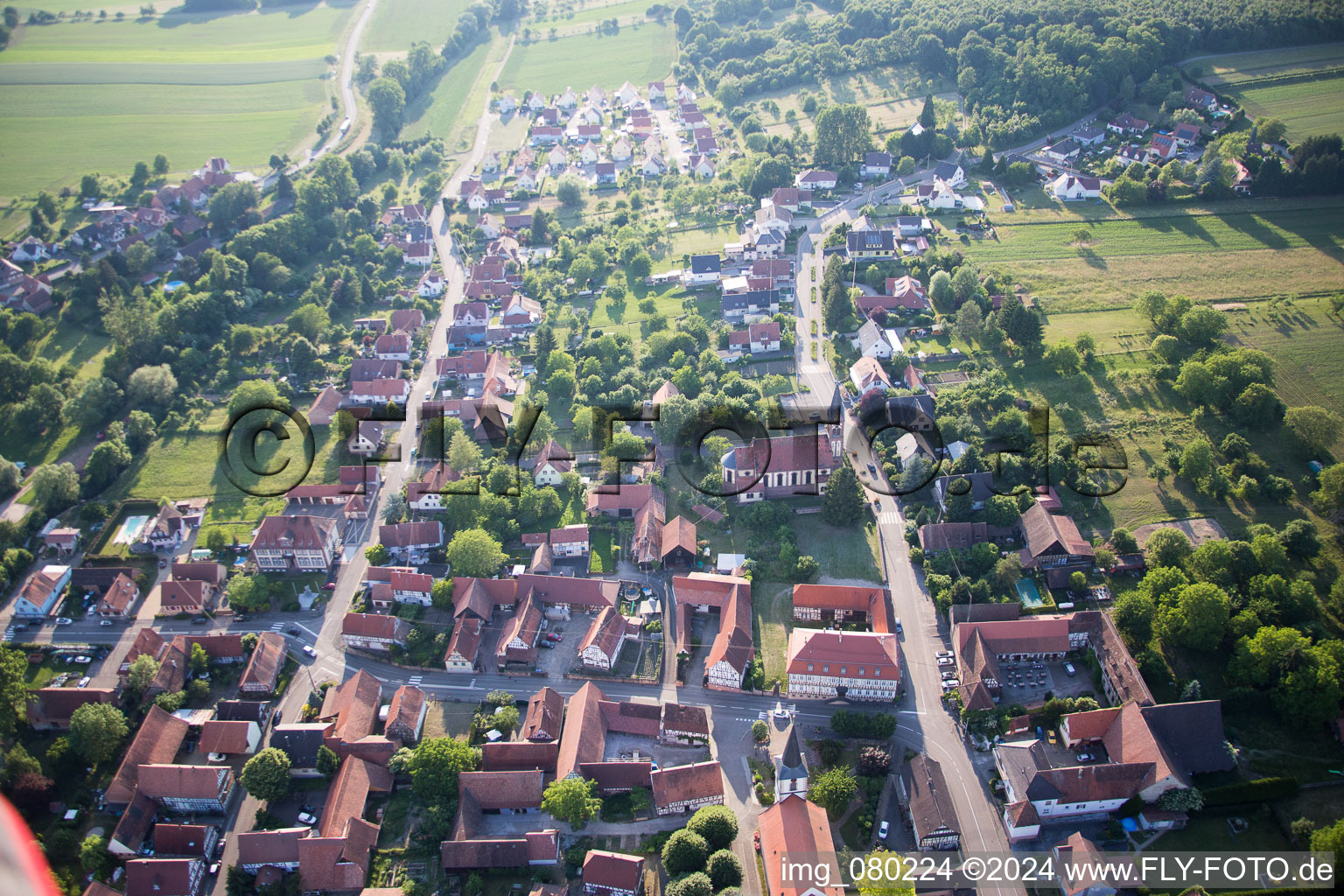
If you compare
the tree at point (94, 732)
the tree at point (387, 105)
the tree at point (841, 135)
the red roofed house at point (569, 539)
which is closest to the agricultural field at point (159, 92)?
the tree at point (387, 105)

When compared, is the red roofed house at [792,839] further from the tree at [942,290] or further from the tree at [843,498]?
the tree at [942,290]

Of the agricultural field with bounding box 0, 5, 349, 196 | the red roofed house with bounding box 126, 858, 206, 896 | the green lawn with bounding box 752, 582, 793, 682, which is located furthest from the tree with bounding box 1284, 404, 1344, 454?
the agricultural field with bounding box 0, 5, 349, 196

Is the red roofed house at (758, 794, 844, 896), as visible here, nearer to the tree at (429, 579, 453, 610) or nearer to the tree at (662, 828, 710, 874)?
the tree at (662, 828, 710, 874)

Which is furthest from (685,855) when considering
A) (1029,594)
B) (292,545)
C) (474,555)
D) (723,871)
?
(292,545)

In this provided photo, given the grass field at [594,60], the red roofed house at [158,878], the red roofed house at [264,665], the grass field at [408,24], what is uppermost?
the grass field at [408,24]

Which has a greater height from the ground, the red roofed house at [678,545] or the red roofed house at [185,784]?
the red roofed house at [678,545]

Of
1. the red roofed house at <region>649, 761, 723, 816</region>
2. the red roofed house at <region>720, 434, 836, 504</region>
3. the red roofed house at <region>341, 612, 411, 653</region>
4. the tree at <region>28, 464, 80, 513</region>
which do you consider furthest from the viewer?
the tree at <region>28, 464, 80, 513</region>
